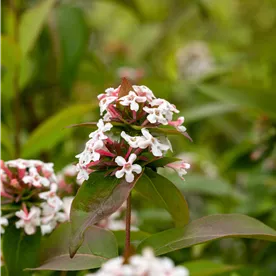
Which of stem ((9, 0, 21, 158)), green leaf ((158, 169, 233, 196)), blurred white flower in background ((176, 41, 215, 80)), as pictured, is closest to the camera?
stem ((9, 0, 21, 158))

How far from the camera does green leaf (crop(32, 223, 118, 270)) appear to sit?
0.63m

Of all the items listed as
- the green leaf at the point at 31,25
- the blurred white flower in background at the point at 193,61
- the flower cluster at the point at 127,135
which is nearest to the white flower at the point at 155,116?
the flower cluster at the point at 127,135

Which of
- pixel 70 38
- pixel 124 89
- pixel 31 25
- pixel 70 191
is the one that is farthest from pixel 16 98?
pixel 124 89

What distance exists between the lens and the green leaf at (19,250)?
0.73 meters

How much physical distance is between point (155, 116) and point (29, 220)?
23 centimetres

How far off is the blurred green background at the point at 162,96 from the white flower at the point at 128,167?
1.16ft

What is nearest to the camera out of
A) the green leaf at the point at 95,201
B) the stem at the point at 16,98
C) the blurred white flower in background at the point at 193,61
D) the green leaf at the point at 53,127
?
the green leaf at the point at 95,201

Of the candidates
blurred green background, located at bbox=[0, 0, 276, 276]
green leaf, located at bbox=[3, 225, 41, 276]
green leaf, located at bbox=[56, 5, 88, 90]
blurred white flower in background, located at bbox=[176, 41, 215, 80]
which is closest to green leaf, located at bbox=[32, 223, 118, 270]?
green leaf, located at bbox=[3, 225, 41, 276]

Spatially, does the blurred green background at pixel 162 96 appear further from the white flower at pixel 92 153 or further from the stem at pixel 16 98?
the white flower at pixel 92 153

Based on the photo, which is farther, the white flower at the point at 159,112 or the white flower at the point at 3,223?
the white flower at the point at 3,223

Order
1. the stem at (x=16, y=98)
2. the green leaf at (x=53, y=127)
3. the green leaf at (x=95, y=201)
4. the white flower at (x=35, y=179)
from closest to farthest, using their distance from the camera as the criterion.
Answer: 1. the green leaf at (x=95, y=201)
2. the white flower at (x=35, y=179)
3. the green leaf at (x=53, y=127)
4. the stem at (x=16, y=98)

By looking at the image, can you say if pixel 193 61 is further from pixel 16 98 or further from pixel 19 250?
pixel 19 250

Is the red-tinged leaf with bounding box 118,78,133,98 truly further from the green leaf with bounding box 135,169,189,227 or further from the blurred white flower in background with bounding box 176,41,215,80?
the blurred white flower in background with bounding box 176,41,215,80

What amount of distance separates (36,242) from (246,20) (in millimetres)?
2572
